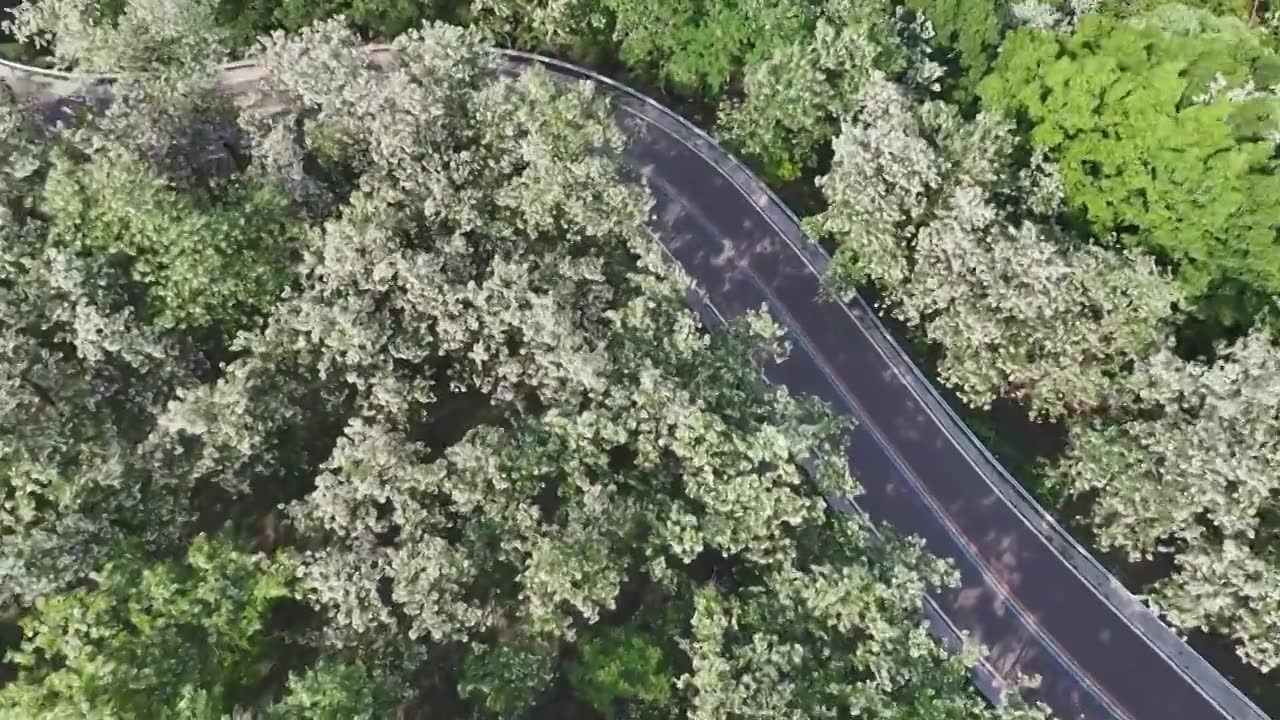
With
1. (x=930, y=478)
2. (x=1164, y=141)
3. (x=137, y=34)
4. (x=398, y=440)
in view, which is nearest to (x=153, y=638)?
(x=398, y=440)

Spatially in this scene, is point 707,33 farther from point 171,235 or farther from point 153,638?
point 153,638

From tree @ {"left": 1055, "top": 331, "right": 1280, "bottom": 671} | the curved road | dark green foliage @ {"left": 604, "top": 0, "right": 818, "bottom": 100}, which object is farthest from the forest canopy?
dark green foliage @ {"left": 604, "top": 0, "right": 818, "bottom": 100}

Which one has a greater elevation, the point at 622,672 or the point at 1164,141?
the point at 1164,141

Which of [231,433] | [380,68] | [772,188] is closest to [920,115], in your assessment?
[772,188]

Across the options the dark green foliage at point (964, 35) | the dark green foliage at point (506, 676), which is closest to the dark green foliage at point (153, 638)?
the dark green foliage at point (506, 676)

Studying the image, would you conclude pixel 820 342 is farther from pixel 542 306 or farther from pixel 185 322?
pixel 185 322

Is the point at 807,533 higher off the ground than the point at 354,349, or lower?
higher
